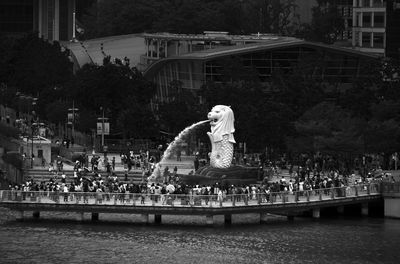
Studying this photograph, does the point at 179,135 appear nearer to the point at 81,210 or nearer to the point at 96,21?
the point at 81,210

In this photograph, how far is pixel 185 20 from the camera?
174m

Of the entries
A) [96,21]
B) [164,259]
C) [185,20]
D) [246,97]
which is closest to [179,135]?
[246,97]

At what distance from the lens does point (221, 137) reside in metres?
103

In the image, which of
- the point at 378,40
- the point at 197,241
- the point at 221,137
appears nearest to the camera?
the point at 197,241

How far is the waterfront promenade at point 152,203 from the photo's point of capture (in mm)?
95438

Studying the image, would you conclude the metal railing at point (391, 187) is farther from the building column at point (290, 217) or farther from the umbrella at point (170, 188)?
the umbrella at point (170, 188)

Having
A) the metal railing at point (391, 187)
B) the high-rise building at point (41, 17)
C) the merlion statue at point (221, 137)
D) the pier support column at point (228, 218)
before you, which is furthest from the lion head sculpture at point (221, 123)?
the high-rise building at point (41, 17)

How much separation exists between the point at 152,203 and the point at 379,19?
54664 millimetres

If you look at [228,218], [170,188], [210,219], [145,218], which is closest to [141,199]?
[145,218]

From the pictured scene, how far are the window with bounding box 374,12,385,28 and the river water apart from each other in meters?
48.1

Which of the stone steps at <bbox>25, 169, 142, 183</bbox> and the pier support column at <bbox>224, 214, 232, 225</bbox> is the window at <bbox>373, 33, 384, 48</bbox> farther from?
the pier support column at <bbox>224, 214, 232, 225</bbox>

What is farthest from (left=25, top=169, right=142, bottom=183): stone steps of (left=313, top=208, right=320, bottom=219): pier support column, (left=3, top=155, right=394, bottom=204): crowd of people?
(left=313, top=208, right=320, bottom=219): pier support column

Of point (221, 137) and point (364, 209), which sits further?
point (221, 137)

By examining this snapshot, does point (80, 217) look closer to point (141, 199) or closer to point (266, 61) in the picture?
point (141, 199)
